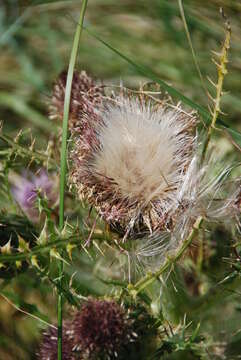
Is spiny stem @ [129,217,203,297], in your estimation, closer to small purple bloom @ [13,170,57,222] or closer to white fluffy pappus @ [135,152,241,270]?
white fluffy pappus @ [135,152,241,270]

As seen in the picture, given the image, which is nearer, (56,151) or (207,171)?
(207,171)

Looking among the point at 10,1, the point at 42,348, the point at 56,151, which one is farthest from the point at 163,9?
the point at 42,348

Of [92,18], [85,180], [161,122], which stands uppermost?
[92,18]

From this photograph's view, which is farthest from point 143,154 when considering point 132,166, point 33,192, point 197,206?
point 33,192

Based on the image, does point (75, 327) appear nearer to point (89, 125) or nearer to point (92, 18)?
point (89, 125)

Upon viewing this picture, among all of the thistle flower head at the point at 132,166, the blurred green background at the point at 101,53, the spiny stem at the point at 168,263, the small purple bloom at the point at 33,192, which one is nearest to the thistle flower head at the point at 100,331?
the spiny stem at the point at 168,263

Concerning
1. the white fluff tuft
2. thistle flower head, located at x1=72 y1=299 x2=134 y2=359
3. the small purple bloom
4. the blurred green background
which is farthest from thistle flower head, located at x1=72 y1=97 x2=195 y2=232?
the blurred green background
